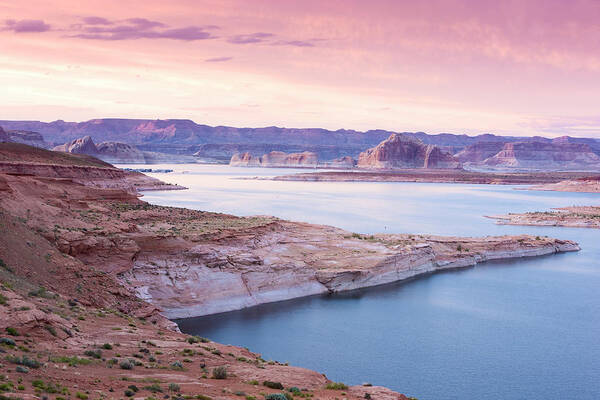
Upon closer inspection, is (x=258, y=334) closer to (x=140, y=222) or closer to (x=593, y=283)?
(x=140, y=222)

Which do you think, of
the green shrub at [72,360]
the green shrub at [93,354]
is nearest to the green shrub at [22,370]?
the green shrub at [72,360]

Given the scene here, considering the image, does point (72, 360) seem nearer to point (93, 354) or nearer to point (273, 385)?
point (93, 354)

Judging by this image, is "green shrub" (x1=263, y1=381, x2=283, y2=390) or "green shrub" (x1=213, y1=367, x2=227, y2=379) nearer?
"green shrub" (x1=263, y1=381, x2=283, y2=390)

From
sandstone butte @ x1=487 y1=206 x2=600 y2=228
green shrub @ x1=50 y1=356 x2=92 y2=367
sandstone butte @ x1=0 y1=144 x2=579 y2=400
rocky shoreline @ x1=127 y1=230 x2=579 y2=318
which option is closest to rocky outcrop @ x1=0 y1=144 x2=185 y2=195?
sandstone butte @ x1=0 y1=144 x2=579 y2=400

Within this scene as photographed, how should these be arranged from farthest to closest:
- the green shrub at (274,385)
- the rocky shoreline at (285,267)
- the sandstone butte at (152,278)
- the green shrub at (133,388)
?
the rocky shoreline at (285,267), the green shrub at (274,385), the sandstone butte at (152,278), the green shrub at (133,388)

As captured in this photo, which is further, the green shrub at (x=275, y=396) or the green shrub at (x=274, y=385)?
the green shrub at (x=274, y=385)

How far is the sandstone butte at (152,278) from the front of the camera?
607 inches

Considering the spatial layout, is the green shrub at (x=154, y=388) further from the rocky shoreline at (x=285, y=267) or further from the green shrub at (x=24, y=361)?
the rocky shoreline at (x=285, y=267)

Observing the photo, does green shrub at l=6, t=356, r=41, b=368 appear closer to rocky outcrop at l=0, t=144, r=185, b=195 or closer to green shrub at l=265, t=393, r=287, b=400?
green shrub at l=265, t=393, r=287, b=400

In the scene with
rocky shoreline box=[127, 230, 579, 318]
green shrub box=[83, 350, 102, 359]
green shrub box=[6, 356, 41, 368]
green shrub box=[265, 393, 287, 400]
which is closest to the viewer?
green shrub box=[6, 356, 41, 368]

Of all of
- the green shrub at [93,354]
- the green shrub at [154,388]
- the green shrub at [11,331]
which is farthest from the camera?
the green shrub at [93,354]

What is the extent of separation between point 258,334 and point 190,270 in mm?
6624

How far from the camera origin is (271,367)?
19.8 metres

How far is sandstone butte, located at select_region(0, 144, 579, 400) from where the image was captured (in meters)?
15.4
